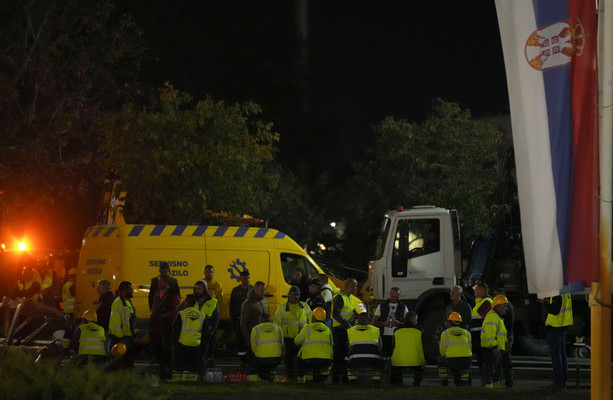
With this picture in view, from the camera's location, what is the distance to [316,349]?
551 inches

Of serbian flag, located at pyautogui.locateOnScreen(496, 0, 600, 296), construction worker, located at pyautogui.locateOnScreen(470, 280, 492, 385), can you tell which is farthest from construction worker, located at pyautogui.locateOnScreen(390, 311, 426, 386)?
serbian flag, located at pyautogui.locateOnScreen(496, 0, 600, 296)

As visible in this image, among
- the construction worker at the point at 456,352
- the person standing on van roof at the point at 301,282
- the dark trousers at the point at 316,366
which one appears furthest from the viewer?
the person standing on van roof at the point at 301,282

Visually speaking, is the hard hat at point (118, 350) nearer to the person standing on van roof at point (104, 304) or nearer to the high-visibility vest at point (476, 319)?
the person standing on van roof at point (104, 304)

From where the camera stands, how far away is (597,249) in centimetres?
696

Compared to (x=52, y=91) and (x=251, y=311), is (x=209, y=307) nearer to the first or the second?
(x=251, y=311)

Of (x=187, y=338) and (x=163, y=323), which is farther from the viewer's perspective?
(x=163, y=323)

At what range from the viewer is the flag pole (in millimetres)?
6789

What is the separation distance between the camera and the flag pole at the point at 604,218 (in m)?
6.79

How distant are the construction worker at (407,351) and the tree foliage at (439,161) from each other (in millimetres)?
19063

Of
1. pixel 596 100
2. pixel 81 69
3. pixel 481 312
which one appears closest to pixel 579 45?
pixel 596 100

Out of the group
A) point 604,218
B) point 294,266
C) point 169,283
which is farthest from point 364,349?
point 604,218

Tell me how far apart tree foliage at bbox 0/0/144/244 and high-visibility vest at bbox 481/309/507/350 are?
17646mm

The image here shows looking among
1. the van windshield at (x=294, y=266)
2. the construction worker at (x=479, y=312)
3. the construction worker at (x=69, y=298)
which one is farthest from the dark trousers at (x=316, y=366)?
the construction worker at (x=69, y=298)

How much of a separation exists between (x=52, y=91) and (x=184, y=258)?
13037mm
